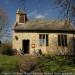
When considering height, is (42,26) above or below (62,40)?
above

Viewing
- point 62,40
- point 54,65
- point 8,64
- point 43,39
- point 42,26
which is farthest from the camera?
point 42,26

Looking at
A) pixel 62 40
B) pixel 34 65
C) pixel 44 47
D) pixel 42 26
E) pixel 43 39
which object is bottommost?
pixel 34 65

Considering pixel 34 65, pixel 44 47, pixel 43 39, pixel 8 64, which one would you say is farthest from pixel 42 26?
pixel 8 64

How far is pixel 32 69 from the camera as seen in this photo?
29.9 metres

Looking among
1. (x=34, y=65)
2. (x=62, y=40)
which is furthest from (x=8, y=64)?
(x=62, y=40)

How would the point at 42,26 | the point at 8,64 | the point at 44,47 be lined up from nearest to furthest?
1. the point at 8,64
2. the point at 44,47
3. the point at 42,26

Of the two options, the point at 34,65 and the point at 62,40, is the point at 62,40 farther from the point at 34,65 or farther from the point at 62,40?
the point at 34,65

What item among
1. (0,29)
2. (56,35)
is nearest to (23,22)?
(56,35)

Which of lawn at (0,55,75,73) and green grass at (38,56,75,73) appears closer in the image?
green grass at (38,56,75,73)

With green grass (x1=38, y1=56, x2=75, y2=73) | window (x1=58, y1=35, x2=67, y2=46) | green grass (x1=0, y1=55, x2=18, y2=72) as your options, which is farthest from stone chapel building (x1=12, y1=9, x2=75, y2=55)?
green grass (x1=0, y1=55, x2=18, y2=72)

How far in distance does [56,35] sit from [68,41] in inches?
77.8

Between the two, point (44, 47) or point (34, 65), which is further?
point (44, 47)

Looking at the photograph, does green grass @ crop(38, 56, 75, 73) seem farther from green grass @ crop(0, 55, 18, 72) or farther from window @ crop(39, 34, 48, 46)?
window @ crop(39, 34, 48, 46)

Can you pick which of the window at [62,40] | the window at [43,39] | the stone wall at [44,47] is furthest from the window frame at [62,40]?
the window at [43,39]
